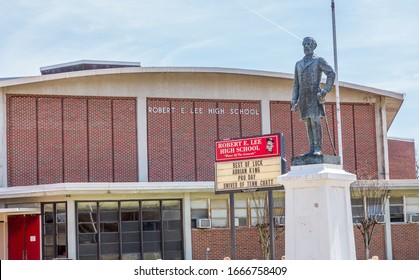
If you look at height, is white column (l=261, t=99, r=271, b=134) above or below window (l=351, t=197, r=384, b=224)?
above

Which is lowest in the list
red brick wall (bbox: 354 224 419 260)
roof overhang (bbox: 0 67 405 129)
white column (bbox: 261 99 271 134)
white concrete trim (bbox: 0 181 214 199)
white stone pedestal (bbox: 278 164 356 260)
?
red brick wall (bbox: 354 224 419 260)

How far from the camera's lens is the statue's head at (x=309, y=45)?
18.3 m

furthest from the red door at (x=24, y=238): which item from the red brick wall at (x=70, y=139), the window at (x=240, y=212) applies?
the window at (x=240, y=212)

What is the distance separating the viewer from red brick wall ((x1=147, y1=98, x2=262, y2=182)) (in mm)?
42844

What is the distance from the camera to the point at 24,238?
37.8 metres

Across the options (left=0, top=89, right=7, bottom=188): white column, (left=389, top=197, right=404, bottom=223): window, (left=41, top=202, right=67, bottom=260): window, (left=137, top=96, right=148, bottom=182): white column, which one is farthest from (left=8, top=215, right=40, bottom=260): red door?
(left=389, top=197, right=404, bottom=223): window

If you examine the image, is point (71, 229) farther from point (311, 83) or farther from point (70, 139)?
point (311, 83)

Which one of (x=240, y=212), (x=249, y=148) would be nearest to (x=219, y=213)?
(x=240, y=212)

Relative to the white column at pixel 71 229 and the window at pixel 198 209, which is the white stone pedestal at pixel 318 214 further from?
the window at pixel 198 209

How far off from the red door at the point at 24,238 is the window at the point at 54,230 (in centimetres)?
46

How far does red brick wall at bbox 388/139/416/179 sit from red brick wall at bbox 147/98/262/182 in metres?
17.7

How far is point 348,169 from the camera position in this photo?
150 ft

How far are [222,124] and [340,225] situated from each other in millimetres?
26809

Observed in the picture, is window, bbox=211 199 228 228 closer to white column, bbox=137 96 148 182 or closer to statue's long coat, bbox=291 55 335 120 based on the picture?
white column, bbox=137 96 148 182
